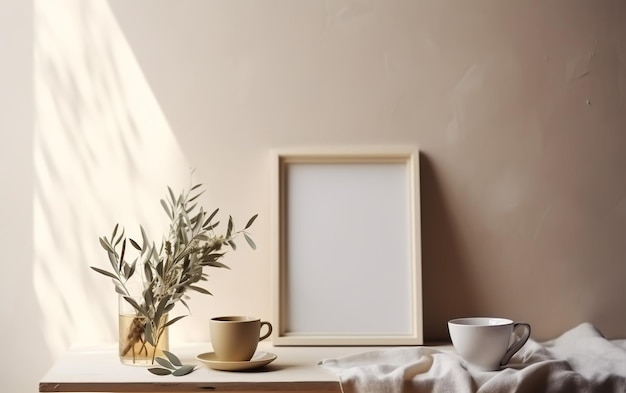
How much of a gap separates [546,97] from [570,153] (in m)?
0.12

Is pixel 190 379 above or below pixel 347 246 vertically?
below

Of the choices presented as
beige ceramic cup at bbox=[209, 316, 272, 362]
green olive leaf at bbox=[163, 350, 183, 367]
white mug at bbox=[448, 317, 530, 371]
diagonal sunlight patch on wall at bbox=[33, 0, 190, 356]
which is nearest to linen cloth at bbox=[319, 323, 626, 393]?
white mug at bbox=[448, 317, 530, 371]

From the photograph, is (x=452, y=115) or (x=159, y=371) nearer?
(x=159, y=371)

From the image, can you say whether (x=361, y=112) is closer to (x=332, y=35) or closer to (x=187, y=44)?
(x=332, y=35)

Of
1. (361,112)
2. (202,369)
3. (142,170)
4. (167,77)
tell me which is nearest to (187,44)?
(167,77)

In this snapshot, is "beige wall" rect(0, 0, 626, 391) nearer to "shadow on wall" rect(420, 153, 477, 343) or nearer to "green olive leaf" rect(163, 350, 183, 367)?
"shadow on wall" rect(420, 153, 477, 343)

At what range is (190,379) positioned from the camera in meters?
1.04

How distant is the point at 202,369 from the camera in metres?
1.11

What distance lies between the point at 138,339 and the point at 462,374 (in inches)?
21.2

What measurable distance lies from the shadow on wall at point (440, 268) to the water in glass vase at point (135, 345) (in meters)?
0.53

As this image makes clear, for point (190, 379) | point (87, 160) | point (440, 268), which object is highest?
point (87, 160)

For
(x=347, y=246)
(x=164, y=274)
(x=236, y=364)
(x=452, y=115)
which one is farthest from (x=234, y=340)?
(x=452, y=115)

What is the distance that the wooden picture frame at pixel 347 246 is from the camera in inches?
52.2

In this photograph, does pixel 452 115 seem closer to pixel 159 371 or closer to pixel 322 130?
pixel 322 130
